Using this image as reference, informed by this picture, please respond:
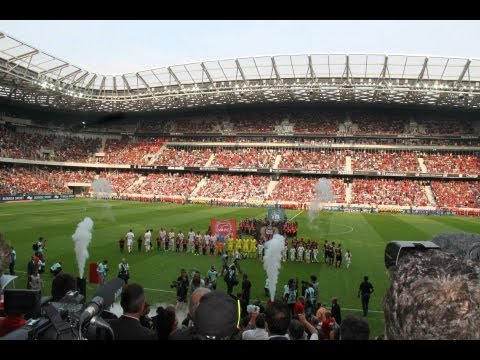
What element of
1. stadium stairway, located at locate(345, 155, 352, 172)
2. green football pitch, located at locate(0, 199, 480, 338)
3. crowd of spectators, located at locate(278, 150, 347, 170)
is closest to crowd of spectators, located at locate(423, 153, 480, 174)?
stadium stairway, located at locate(345, 155, 352, 172)

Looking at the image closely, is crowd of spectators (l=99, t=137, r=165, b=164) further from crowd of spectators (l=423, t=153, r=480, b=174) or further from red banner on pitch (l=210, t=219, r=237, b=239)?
red banner on pitch (l=210, t=219, r=237, b=239)

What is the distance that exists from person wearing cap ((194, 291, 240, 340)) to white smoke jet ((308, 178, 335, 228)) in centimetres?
4457

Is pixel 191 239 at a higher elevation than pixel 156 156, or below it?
below

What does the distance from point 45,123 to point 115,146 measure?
12339 mm

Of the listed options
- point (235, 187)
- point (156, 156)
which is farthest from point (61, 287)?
point (156, 156)

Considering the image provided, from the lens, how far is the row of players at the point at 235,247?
830 inches

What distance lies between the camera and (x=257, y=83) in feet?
192

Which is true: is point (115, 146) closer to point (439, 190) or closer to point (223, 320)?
point (439, 190)

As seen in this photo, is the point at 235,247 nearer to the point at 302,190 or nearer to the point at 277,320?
the point at 277,320

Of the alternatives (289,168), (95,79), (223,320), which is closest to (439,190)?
(289,168)

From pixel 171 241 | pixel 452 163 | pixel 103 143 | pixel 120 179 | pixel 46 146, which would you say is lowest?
pixel 171 241

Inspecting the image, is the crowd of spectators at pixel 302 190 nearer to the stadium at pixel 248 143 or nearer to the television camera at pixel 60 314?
the stadium at pixel 248 143

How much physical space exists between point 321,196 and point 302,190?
4.21 m
